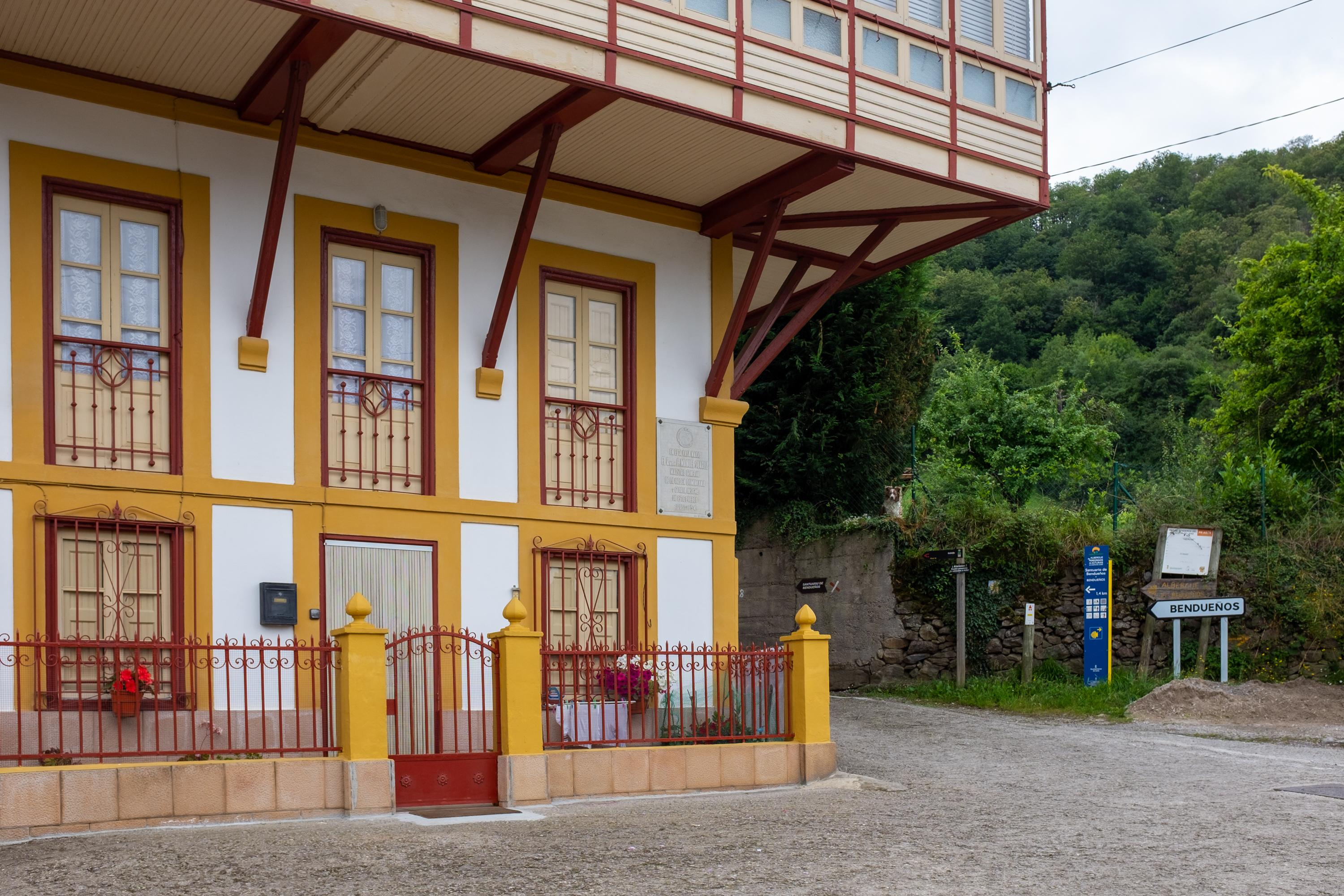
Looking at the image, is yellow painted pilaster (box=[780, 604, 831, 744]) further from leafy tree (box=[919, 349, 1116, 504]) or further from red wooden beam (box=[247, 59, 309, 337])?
leafy tree (box=[919, 349, 1116, 504])

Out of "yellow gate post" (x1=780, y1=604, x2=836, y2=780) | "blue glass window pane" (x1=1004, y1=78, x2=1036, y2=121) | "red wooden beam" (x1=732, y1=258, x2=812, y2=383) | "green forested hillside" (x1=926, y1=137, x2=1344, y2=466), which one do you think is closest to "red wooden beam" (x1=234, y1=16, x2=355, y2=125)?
"red wooden beam" (x1=732, y1=258, x2=812, y2=383)

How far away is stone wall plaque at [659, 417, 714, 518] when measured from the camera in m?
14.8

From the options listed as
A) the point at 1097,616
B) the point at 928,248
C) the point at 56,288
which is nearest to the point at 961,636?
the point at 1097,616

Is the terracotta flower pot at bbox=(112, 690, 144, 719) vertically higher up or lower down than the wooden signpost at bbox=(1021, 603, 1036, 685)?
higher up

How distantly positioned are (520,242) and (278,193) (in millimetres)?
2341

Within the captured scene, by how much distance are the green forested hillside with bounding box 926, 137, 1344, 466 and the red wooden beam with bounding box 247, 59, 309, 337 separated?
37.6 m

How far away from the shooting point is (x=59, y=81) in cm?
1161

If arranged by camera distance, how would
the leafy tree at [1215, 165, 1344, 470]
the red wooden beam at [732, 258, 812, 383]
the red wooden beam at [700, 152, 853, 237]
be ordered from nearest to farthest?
the red wooden beam at [700, 152, 853, 237] → the red wooden beam at [732, 258, 812, 383] → the leafy tree at [1215, 165, 1344, 470]

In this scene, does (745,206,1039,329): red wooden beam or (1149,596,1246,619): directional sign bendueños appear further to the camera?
(1149,596,1246,619): directional sign bendueños

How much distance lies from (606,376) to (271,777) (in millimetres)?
5855

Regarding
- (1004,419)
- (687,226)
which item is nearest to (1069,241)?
(1004,419)

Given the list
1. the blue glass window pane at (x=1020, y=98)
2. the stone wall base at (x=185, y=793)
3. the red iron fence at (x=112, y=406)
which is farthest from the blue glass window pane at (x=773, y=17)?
the stone wall base at (x=185, y=793)

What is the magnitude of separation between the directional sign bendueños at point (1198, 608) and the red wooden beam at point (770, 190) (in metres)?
8.90

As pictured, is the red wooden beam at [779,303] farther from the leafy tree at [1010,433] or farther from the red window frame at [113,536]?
the leafy tree at [1010,433]
